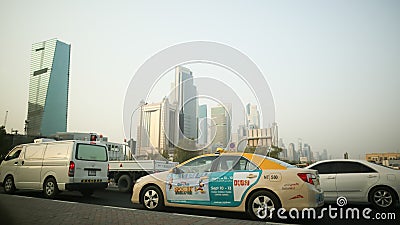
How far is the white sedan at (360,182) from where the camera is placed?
7.40 m

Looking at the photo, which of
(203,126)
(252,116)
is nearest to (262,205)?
(252,116)

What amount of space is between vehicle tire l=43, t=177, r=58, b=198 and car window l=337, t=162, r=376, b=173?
8.66m

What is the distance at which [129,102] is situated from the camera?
6.62 metres

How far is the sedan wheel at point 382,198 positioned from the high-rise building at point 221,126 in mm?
4384

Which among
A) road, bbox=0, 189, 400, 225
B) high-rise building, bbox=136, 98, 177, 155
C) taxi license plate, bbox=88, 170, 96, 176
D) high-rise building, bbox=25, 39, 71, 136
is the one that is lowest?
road, bbox=0, 189, 400, 225

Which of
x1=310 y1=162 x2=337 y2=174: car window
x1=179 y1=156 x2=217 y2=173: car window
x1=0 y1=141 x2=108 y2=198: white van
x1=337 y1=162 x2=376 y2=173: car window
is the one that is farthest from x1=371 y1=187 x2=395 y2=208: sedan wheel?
x1=0 y1=141 x2=108 y2=198: white van

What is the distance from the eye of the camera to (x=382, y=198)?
7.43 m

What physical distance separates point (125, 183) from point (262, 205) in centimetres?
840

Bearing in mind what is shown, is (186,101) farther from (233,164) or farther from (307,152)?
(307,152)

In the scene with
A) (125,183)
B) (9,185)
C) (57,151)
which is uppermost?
(57,151)

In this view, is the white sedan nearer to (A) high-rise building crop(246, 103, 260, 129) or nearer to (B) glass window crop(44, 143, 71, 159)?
(A) high-rise building crop(246, 103, 260, 129)

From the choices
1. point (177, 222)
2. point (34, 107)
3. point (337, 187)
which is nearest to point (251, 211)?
point (177, 222)

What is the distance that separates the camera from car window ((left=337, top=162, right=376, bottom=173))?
7887 mm

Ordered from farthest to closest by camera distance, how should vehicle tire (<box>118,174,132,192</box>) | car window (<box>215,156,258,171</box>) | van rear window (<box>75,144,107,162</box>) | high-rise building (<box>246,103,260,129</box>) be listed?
vehicle tire (<box>118,174,132,192</box>), van rear window (<box>75,144,107,162</box>), high-rise building (<box>246,103,260,129</box>), car window (<box>215,156,258,171</box>)
